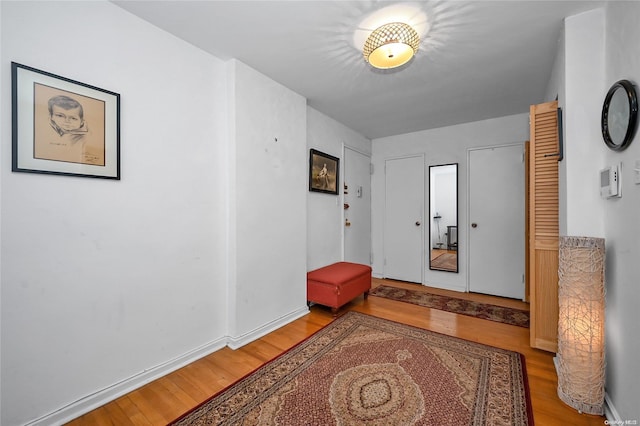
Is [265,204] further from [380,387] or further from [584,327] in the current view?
[584,327]

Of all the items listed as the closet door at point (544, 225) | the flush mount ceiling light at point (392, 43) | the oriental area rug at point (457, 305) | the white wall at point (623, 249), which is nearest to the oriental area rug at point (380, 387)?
the closet door at point (544, 225)

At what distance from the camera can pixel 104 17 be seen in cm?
166

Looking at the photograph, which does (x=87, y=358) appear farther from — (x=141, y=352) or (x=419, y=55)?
(x=419, y=55)

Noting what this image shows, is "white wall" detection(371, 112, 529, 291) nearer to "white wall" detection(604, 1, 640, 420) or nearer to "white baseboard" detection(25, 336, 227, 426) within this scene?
"white wall" detection(604, 1, 640, 420)

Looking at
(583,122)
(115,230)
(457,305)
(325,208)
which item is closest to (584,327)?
(583,122)

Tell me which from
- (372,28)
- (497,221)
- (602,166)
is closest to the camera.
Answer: (602,166)

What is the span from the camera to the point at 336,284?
9.61 feet

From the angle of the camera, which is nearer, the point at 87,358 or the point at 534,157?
the point at 87,358

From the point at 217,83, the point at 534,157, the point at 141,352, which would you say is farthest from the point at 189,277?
the point at 534,157

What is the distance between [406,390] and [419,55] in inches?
101

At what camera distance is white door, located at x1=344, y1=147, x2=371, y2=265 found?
163 inches

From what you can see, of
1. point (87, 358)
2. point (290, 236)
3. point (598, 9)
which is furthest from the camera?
point (290, 236)

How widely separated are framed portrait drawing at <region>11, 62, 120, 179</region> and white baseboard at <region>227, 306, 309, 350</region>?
1621mm

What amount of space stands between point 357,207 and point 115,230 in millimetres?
3320
